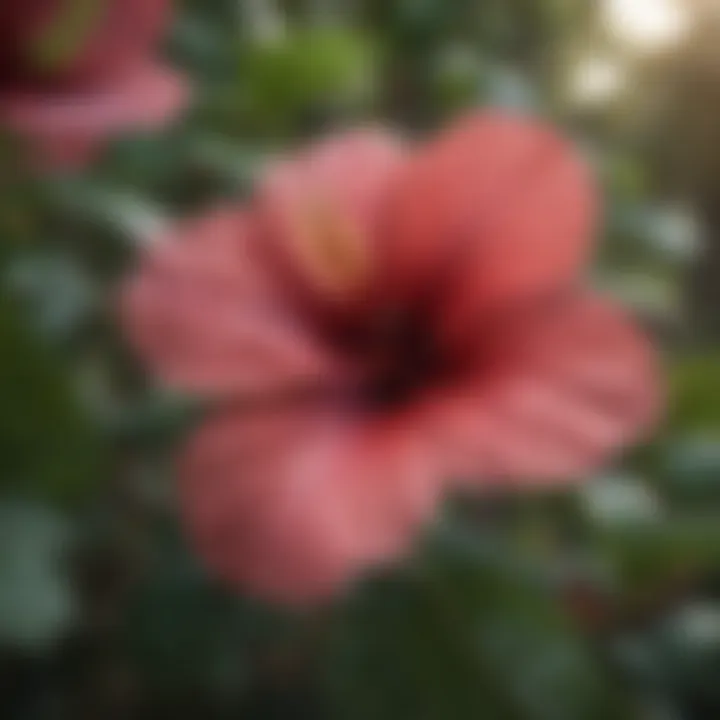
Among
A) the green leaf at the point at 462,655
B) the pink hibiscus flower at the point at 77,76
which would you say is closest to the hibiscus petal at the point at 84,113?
the pink hibiscus flower at the point at 77,76

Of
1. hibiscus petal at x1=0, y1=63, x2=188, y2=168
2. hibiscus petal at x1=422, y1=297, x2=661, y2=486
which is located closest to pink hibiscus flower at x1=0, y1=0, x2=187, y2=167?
hibiscus petal at x1=0, y1=63, x2=188, y2=168

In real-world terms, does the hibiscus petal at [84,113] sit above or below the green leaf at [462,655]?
above

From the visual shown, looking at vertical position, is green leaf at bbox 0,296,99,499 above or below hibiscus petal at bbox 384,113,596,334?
below

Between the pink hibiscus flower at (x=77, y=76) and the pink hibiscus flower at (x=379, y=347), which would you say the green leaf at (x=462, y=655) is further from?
the pink hibiscus flower at (x=77, y=76)

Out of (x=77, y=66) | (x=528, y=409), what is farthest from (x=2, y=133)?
(x=528, y=409)

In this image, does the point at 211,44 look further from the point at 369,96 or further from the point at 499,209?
the point at 499,209

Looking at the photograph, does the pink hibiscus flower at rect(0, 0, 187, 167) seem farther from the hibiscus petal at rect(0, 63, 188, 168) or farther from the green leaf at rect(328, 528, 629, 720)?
the green leaf at rect(328, 528, 629, 720)

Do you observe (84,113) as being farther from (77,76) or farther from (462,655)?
(462,655)
